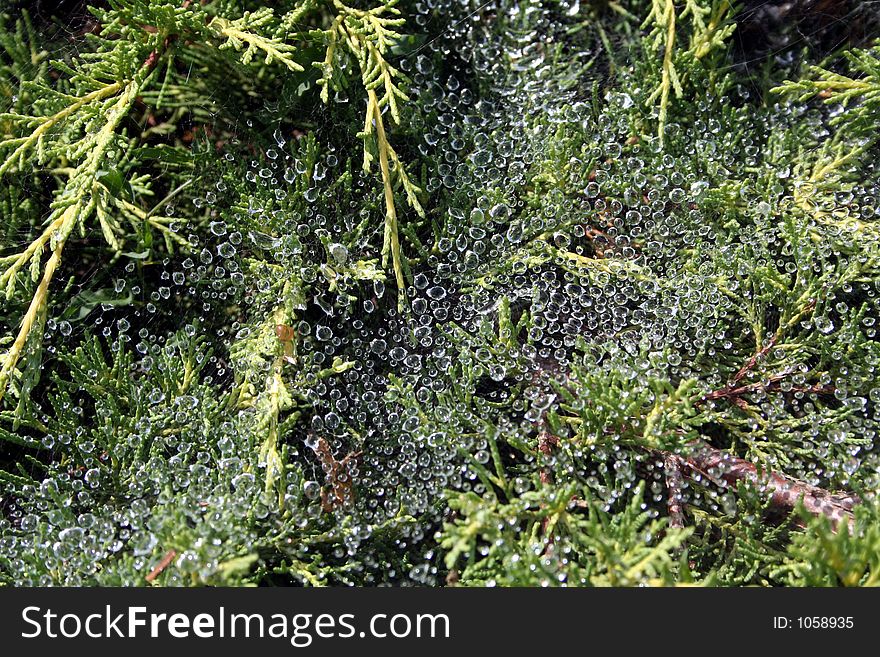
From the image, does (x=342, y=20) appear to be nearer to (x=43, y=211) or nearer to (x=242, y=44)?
(x=242, y=44)

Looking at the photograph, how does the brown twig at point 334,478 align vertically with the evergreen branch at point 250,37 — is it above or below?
below

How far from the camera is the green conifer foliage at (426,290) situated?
129 centimetres

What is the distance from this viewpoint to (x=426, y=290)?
149 cm

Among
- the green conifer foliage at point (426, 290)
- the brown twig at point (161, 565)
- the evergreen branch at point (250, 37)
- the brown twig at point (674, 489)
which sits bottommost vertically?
the brown twig at point (161, 565)

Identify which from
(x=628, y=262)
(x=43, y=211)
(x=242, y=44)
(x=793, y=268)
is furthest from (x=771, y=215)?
(x=43, y=211)

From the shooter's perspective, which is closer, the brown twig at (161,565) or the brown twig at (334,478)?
the brown twig at (161,565)

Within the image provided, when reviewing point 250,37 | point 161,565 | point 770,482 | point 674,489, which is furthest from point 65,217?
point 770,482

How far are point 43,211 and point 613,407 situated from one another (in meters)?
1.38

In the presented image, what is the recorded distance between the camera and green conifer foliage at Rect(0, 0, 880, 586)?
4.23 ft

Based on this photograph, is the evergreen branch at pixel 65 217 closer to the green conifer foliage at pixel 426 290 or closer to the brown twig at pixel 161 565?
the green conifer foliage at pixel 426 290

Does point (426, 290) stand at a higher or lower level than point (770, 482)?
higher

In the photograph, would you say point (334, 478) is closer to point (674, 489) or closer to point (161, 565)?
point (161, 565)

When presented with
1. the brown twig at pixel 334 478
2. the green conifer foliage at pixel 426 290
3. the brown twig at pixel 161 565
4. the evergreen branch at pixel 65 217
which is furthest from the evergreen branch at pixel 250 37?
the brown twig at pixel 161 565

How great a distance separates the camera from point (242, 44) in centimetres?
145
